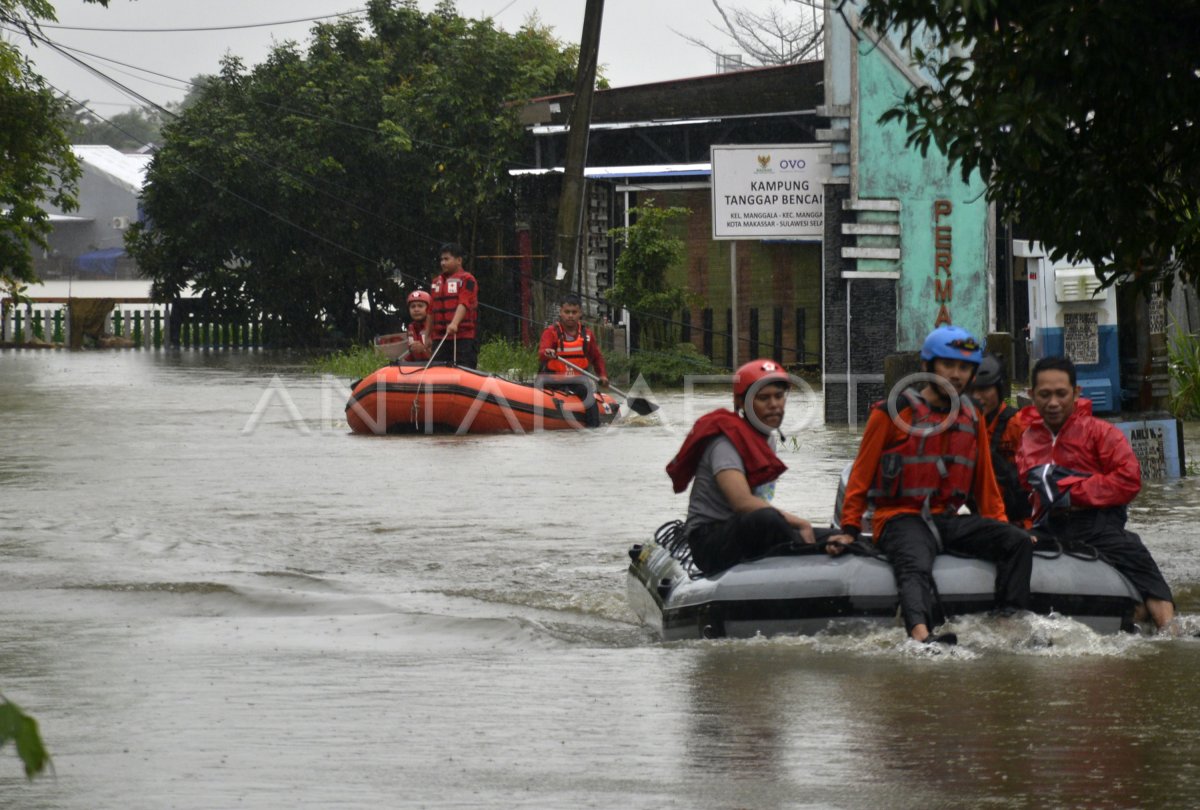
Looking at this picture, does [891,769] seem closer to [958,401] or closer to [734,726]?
[734,726]

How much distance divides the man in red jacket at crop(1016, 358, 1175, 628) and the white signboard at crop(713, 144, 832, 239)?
11.5 metres

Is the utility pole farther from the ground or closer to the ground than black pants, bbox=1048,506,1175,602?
farther from the ground

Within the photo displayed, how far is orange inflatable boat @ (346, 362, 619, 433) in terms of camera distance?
1995cm

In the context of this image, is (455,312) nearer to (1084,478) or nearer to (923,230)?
(923,230)

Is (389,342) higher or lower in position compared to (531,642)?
higher

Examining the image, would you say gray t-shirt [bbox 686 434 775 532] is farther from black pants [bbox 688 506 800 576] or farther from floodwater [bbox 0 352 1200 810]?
floodwater [bbox 0 352 1200 810]

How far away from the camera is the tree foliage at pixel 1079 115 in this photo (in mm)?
8086

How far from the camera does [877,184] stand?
63.6 ft

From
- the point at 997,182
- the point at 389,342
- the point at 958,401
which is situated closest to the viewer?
the point at 958,401

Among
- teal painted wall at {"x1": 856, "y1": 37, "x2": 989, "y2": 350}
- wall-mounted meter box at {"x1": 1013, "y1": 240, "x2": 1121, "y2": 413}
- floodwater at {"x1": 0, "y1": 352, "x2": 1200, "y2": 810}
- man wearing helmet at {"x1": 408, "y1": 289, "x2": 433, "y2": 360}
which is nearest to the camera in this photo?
floodwater at {"x1": 0, "y1": 352, "x2": 1200, "y2": 810}

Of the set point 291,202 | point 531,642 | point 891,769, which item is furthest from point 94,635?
point 291,202

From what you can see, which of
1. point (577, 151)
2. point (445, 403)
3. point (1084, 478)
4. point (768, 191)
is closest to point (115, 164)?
point (577, 151)

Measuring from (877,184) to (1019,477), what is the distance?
10.8 meters

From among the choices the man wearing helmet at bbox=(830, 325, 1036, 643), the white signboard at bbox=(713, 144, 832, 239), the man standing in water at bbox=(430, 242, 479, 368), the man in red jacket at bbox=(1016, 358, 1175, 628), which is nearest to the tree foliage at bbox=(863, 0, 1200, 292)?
the man in red jacket at bbox=(1016, 358, 1175, 628)
